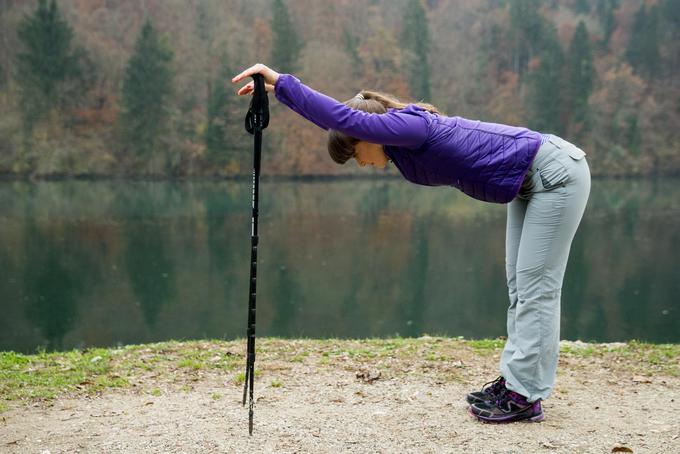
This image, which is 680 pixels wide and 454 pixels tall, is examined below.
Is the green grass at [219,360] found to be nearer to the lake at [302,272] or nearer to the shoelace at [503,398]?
the shoelace at [503,398]

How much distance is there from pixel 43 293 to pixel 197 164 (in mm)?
34683

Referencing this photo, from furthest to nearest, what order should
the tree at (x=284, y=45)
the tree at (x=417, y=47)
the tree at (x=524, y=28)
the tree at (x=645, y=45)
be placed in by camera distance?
1. the tree at (x=524, y=28)
2. the tree at (x=645, y=45)
3. the tree at (x=417, y=47)
4. the tree at (x=284, y=45)

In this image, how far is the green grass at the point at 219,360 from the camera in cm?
433

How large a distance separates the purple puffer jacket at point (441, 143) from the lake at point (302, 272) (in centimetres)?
800

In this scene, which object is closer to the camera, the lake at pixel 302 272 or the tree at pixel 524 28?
the lake at pixel 302 272

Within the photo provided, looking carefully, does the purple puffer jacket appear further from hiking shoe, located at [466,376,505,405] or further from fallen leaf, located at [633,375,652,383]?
fallen leaf, located at [633,375,652,383]

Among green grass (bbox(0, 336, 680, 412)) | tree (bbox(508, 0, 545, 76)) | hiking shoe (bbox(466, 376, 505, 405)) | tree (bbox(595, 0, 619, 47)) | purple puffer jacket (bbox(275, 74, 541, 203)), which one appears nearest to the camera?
purple puffer jacket (bbox(275, 74, 541, 203))

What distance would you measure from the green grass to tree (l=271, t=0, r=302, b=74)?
44.8m

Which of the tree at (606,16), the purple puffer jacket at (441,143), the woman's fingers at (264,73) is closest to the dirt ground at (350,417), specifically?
the purple puffer jacket at (441,143)

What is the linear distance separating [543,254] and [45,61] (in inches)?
1987

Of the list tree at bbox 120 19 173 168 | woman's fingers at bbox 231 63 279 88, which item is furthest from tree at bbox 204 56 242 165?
woman's fingers at bbox 231 63 279 88

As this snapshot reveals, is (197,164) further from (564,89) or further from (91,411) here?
(91,411)

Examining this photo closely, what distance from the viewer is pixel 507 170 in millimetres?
3164

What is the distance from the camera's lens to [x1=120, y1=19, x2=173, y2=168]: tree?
4656 centimetres
